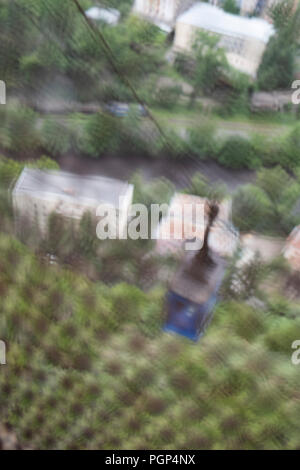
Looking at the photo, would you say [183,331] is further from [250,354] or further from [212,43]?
[212,43]

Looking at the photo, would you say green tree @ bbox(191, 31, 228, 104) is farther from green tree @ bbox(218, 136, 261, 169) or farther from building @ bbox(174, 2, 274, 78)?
green tree @ bbox(218, 136, 261, 169)

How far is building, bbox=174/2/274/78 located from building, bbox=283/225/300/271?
0.42m

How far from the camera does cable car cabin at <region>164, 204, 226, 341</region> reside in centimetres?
121

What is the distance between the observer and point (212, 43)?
971mm

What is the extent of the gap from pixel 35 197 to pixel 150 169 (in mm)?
378

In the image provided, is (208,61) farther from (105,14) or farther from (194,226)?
(194,226)

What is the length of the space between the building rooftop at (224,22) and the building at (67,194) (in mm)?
455

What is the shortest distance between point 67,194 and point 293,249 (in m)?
0.67

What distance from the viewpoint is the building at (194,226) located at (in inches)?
45.5

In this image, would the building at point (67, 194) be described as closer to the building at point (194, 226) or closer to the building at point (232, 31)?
the building at point (194, 226)

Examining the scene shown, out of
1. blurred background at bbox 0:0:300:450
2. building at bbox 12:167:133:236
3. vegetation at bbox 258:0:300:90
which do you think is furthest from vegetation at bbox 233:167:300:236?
building at bbox 12:167:133:236

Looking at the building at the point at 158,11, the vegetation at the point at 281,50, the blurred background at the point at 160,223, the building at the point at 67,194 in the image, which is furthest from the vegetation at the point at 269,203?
the building at the point at 158,11

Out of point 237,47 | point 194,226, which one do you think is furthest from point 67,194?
point 237,47
